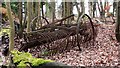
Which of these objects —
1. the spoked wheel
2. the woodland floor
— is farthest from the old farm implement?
the spoked wheel

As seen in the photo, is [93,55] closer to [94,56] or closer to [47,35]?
[94,56]

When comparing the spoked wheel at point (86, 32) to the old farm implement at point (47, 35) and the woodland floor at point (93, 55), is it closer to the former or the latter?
the woodland floor at point (93, 55)

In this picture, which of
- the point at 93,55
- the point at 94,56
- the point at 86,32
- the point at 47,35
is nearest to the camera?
the point at 94,56

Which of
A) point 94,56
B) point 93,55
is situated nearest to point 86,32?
point 93,55

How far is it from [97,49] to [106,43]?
0.65 m

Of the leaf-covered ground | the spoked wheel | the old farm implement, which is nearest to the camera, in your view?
the leaf-covered ground

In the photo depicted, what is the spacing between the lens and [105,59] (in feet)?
15.7

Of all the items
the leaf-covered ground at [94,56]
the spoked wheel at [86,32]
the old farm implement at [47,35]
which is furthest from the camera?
the spoked wheel at [86,32]

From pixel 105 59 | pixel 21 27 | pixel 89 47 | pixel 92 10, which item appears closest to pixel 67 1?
pixel 21 27

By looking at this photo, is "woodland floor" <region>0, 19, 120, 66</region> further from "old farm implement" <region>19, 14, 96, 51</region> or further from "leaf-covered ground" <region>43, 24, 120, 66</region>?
"old farm implement" <region>19, 14, 96, 51</region>

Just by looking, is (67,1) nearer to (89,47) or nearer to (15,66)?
(89,47)

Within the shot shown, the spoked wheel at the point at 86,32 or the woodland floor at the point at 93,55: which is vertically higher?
the spoked wheel at the point at 86,32

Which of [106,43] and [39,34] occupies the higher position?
[39,34]

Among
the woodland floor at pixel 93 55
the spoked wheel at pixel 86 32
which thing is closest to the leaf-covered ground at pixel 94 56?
the woodland floor at pixel 93 55
